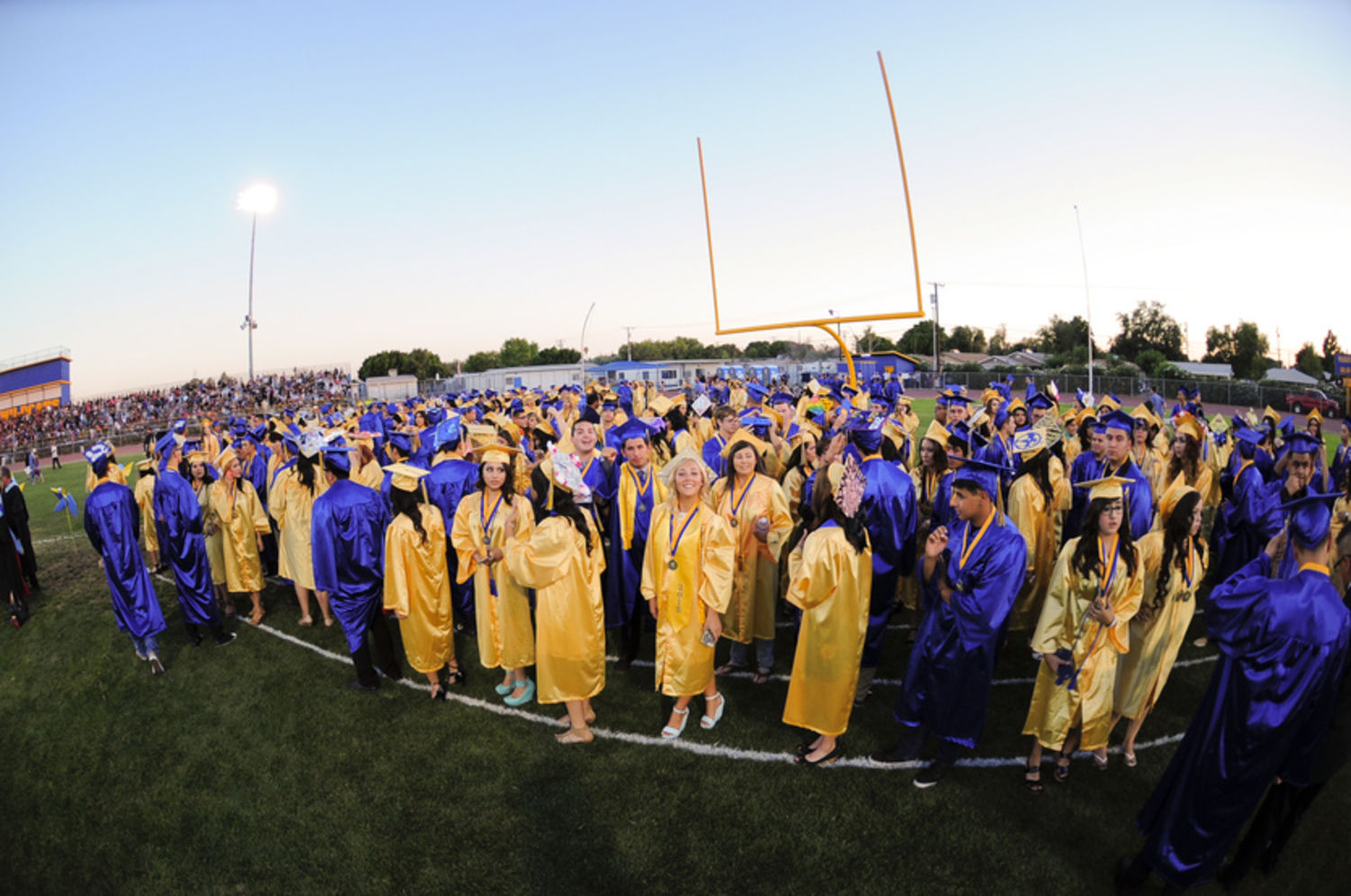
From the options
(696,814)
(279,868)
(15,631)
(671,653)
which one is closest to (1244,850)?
(696,814)

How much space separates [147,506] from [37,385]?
59.1 meters

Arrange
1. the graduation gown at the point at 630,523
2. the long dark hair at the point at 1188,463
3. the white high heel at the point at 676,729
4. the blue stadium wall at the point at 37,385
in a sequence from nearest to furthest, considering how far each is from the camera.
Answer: the white high heel at the point at 676,729 < the graduation gown at the point at 630,523 < the long dark hair at the point at 1188,463 < the blue stadium wall at the point at 37,385

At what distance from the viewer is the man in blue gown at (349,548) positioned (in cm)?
564

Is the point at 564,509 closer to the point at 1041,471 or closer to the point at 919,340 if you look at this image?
the point at 1041,471

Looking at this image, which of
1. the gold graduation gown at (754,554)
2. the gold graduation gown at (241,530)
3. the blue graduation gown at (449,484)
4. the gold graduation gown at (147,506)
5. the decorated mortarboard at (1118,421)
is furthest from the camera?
the gold graduation gown at (147,506)

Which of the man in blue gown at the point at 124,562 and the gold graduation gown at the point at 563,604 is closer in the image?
the gold graduation gown at the point at 563,604

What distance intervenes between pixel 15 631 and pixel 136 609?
135 inches

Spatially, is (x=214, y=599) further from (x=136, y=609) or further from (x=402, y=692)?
(x=402, y=692)

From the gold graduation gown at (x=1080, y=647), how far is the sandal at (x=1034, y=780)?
0.21 meters

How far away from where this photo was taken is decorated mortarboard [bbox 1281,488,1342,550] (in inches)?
121

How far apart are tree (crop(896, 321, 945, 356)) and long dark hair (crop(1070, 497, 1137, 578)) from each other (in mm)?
93205

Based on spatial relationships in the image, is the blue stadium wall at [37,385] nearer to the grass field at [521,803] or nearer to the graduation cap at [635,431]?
the grass field at [521,803]

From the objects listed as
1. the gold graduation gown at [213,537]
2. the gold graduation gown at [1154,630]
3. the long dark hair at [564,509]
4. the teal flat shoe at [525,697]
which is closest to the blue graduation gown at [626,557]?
the teal flat shoe at [525,697]

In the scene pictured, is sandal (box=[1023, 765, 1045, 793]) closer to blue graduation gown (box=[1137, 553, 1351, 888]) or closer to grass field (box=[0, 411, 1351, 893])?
grass field (box=[0, 411, 1351, 893])
